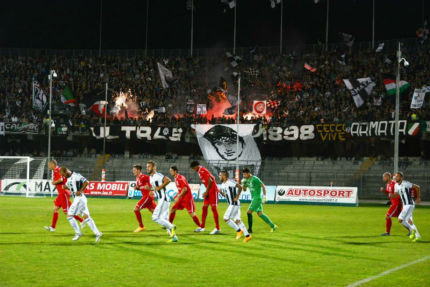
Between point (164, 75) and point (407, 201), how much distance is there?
38.7 meters

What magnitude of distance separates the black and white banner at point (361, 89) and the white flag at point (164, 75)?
16625 millimetres

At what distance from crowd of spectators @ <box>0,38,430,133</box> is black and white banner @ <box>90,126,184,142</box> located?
0.88 m

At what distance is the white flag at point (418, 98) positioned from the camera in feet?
140

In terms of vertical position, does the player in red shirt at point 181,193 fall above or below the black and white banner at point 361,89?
below

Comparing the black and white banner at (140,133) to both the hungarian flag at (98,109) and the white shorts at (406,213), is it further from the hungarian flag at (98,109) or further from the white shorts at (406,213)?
the white shorts at (406,213)

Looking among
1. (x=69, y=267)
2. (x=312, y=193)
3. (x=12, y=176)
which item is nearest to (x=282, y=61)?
(x=312, y=193)

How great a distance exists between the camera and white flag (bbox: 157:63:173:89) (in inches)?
2144

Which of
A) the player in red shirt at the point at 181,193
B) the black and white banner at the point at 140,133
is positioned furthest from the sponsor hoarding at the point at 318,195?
the player in red shirt at the point at 181,193

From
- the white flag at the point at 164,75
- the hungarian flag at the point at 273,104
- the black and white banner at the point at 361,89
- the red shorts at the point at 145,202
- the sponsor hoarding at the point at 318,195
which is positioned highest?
the white flag at the point at 164,75

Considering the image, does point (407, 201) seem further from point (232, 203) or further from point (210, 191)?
point (210, 191)

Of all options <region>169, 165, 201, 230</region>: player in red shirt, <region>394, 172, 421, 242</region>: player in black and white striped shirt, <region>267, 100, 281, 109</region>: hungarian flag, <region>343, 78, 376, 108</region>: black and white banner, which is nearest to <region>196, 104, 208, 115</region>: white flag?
<region>267, 100, 281, 109</region>: hungarian flag

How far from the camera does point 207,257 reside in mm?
13391

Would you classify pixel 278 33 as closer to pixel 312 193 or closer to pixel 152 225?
pixel 312 193

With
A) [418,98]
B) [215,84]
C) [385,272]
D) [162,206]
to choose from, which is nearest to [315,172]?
[418,98]
